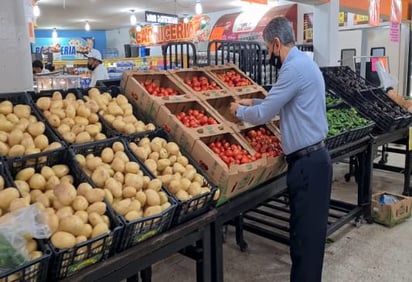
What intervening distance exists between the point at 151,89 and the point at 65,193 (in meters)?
1.33

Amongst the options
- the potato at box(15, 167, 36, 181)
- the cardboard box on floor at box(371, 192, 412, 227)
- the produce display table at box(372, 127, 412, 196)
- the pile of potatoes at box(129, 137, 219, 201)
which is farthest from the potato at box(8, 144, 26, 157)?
the cardboard box on floor at box(371, 192, 412, 227)

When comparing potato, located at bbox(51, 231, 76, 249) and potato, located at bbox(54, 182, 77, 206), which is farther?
potato, located at bbox(54, 182, 77, 206)

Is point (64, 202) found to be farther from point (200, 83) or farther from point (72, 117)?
point (200, 83)

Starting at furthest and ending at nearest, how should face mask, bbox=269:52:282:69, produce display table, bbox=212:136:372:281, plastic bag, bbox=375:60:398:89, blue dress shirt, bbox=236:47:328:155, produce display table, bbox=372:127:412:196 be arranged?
plastic bag, bbox=375:60:398:89 < produce display table, bbox=372:127:412:196 < face mask, bbox=269:52:282:69 < blue dress shirt, bbox=236:47:328:155 < produce display table, bbox=212:136:372:281

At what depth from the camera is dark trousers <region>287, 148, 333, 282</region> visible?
2.52 m

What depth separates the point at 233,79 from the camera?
11.5 ft

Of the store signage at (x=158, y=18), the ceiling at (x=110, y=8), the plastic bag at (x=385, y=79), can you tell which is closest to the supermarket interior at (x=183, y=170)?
the plastic bag at (x=385, y=79)

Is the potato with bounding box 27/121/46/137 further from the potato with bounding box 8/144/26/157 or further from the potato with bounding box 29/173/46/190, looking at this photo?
the potato with bounding box 29/173/46/190

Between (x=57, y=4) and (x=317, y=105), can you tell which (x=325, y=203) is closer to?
(x=317, y=105)

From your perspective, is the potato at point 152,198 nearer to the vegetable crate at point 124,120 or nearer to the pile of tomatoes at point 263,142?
the vegetable crate at point 124,120

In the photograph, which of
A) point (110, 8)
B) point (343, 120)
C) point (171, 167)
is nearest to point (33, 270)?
point (171, 167)

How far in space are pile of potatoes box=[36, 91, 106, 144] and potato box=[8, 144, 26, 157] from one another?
0.81ft

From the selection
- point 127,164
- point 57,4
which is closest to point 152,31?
point 57,4

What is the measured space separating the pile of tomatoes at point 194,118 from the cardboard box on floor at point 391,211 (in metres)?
2.34
